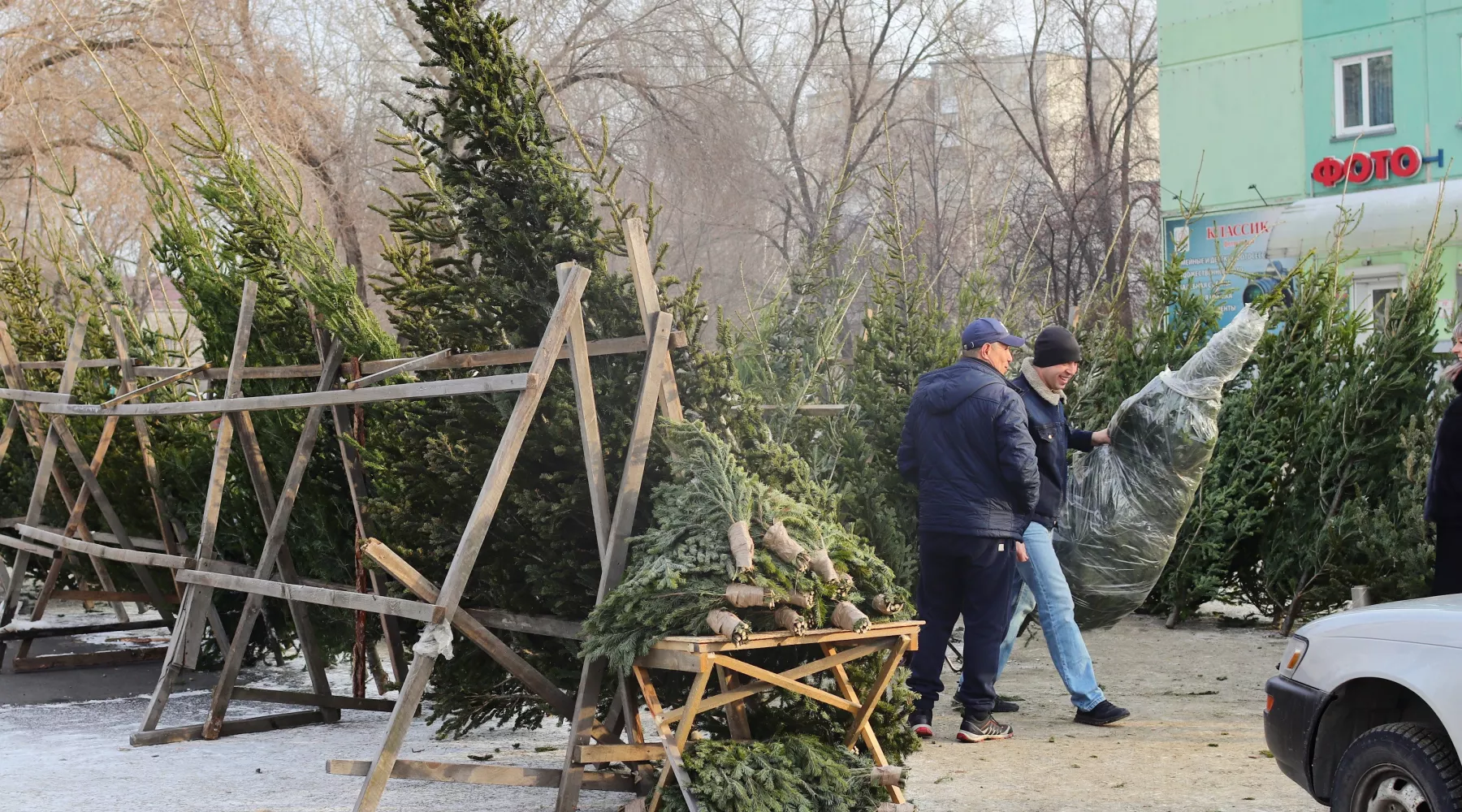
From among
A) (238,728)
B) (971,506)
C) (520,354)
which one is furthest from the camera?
(238,728)

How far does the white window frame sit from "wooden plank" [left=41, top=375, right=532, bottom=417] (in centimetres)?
1775

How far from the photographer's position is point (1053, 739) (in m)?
6.04

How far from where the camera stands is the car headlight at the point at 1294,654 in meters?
4.44

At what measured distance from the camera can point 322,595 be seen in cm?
529

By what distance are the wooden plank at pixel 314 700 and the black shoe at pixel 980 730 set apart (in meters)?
2.66

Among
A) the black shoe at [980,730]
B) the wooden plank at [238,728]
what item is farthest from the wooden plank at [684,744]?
the wooden plank at [238,728]

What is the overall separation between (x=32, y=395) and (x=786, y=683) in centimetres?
572

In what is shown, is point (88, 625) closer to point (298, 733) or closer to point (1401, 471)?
point (298, 733)

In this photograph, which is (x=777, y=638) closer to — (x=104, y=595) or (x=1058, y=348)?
(x=1058, y=348)

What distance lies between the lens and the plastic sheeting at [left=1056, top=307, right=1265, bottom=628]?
22.5 feet

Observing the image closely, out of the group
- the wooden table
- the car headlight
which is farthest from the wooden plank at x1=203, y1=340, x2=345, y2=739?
the car headlight

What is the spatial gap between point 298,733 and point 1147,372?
18.0 ft

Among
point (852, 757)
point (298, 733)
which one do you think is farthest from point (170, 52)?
point (852, 757)

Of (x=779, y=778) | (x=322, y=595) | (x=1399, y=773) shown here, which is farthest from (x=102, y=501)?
(x=1399, y=773)
